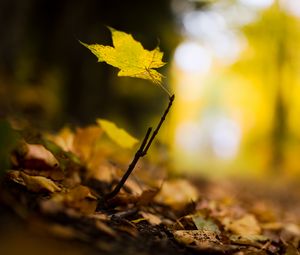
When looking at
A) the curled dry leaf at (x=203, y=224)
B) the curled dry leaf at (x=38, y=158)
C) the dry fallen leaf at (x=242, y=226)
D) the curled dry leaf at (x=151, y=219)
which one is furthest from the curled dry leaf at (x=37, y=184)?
the dry fallen leaf at (x=242, y=226)

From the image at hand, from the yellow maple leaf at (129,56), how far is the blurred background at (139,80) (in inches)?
2.1

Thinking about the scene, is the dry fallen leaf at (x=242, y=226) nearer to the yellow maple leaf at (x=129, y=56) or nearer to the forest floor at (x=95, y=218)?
the forest floor at (x=95, y=218)

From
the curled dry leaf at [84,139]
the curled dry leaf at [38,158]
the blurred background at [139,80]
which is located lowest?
the curled dry leaf at [38,158]

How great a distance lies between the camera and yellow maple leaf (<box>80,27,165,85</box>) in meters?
0.87

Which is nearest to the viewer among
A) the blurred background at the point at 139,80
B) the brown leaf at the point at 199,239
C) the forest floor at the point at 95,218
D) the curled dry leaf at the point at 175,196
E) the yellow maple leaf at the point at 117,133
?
the forest floor at the point at 95,218

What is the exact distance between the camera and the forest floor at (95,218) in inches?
25.5

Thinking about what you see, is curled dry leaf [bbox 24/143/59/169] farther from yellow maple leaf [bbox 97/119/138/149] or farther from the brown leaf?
the brown leaf

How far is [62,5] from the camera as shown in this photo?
460 cm

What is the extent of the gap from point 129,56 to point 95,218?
0.33 meters

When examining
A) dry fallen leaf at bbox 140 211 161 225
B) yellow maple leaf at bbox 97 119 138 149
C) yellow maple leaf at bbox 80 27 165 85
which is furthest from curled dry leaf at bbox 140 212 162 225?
yellow maple leaf at bbox 80 27 165 85

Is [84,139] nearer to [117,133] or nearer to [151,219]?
[117,133]

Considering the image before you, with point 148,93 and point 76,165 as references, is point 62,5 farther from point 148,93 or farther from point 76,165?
point 76,165

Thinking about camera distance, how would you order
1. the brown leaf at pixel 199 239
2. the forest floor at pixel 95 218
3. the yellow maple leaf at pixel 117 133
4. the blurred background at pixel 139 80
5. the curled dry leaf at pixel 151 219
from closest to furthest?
the forest floor at pixel 95 218, the brown leaf at pixel 199 239, the curled dry leaf at pixel 151 219, the yellow maple leaf at pixel 117 133, the blurred background at pixel 139 80

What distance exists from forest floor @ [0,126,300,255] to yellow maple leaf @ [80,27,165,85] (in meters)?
0.26
